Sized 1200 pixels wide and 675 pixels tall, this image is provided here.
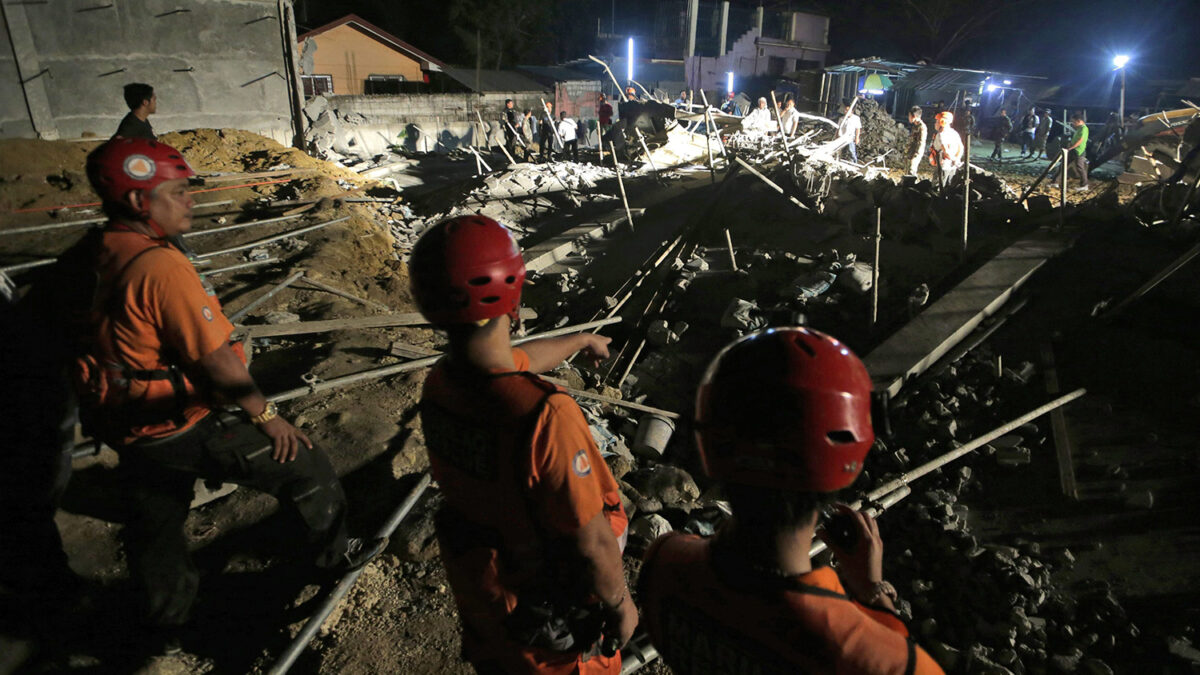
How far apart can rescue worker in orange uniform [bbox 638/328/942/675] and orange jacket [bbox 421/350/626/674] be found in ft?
1.15

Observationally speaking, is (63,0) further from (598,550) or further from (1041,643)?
(1041,643)

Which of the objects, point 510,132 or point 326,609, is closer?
point 326,609

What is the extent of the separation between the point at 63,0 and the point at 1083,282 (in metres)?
20.5

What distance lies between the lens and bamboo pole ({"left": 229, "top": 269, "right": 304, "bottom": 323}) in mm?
6148

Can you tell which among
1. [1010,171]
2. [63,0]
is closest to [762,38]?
[1010,171]

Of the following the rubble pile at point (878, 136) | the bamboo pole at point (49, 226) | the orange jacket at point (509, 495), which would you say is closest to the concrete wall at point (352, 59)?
the rubble pile at point (878, 136)

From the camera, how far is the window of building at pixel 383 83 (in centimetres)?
3198

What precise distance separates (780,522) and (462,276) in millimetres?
1033

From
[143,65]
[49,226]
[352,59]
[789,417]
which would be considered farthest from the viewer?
[352,59]

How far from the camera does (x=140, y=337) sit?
2389 mm

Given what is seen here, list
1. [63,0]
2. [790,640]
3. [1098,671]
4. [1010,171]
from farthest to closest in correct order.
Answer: [1010,171]
[63,0]
[1098,671]
[790,640]

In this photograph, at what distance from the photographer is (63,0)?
523 inches

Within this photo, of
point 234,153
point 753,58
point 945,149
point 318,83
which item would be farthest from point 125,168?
point 753,58

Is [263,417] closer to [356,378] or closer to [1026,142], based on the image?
[356,378]
